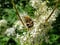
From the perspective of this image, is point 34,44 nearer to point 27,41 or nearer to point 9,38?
point 27,41

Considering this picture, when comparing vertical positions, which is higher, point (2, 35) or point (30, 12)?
point (30, 12)

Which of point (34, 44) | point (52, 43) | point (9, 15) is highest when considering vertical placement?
point (34, 44)

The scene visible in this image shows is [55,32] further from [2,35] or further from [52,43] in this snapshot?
[2,35]

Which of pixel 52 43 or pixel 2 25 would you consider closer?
pixel 52 43

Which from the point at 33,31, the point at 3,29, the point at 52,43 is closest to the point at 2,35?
the point at 3,29

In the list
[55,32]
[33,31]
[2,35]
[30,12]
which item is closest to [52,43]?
[55,32]

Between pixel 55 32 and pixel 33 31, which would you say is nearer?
pixel 33 31

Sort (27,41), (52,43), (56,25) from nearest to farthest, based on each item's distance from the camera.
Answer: (27,41) < (52,43) < (56,25)

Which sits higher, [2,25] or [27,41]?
[27,41]

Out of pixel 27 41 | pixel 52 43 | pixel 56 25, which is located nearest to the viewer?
pixel 27 41
